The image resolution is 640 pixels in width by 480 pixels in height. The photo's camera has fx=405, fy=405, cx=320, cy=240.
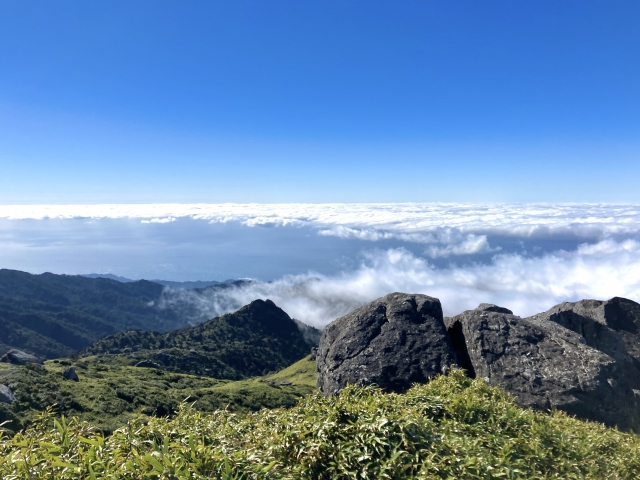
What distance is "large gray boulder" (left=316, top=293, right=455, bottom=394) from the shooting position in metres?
16.9

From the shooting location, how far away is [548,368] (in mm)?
15773

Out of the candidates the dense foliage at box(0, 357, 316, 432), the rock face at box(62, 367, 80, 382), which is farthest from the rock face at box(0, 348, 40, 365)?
the rock face at box(62, 367, 80, 382)

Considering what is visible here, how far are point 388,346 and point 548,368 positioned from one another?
20.5 feet

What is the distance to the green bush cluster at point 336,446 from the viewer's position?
5762 mm

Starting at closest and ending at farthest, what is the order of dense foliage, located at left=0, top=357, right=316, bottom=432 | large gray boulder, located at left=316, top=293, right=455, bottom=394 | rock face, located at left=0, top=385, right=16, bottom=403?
large gray boulder, located at left=316, top=293, right=455, bottom=394, rock face, located at left=0, top=385, right=16, bottom=403, dense foliage, located at left=0, top=357, right=316, bottom=432

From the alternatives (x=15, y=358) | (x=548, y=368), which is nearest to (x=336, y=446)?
(x=548, y=368)

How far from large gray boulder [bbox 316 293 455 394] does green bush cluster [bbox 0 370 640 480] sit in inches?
303

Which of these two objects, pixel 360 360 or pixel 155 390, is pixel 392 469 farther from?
pixel 155 390

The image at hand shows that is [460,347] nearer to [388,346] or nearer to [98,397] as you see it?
[388,346]

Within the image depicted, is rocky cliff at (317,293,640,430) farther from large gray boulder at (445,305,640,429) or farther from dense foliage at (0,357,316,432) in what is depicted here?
dense foliage at (0,357,316,432)

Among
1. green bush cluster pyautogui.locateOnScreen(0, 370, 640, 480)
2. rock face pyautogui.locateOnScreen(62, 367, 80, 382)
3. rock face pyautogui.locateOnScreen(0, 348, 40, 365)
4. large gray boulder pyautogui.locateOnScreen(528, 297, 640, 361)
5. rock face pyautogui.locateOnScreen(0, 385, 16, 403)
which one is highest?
green bush cluster pyautogui.locateOnScreen(0, 370, 640, 480)

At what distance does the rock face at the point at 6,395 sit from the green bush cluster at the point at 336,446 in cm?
4498

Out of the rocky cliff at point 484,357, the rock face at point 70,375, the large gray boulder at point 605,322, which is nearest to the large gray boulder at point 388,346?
the rocky cliff at point 484,357

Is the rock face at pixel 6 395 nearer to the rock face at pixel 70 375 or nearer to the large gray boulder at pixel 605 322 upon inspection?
the rock face at pixel 70 375
